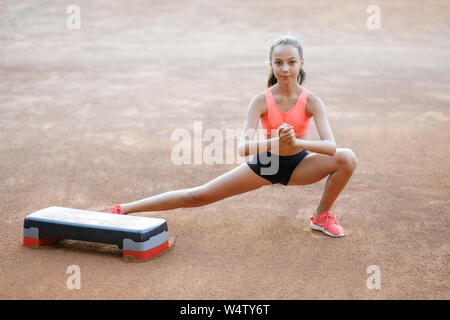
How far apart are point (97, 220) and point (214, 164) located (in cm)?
211

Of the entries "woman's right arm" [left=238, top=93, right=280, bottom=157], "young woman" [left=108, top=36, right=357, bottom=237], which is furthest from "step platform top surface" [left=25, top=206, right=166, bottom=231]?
"woman's right arm" [left=238, top=93, right=280, bottom=157]

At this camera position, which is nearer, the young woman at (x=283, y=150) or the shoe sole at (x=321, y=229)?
the young woman at (x=283, y=150)

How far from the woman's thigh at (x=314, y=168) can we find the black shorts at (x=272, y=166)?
0.06m

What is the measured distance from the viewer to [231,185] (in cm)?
347

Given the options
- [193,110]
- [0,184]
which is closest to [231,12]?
[193,110]

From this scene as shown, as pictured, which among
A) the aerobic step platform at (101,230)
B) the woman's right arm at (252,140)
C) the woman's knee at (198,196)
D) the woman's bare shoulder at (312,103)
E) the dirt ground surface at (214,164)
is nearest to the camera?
the dirt ground surface at (214,164)

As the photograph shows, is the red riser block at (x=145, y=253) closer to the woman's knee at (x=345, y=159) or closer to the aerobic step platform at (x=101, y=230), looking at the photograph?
the aerobic step platform at (x=101, y=230)

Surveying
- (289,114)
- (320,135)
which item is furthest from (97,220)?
(320,135)

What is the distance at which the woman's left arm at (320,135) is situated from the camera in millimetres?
3207

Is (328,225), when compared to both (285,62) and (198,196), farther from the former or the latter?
(285,62)

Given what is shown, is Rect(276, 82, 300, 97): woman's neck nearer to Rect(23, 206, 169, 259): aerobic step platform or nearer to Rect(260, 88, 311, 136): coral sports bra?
Rect(260, 88, 311, 136): coral sports bra

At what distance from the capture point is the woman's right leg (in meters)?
3.46

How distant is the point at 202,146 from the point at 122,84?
3.26 m

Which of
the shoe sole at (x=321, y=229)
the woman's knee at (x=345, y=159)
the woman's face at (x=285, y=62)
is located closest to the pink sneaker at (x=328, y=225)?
the shoe sole at (x=321, y=229)
